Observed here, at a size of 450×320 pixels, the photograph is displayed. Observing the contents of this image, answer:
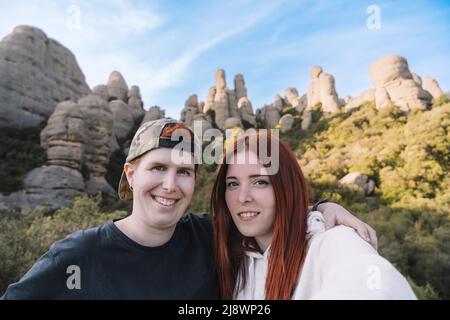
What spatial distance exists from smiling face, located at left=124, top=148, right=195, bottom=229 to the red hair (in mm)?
318

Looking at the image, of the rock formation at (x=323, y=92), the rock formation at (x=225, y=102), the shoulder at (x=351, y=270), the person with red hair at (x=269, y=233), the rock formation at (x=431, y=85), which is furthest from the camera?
the rock formation at (x=431, y=85)

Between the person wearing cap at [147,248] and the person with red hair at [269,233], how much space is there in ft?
0.45

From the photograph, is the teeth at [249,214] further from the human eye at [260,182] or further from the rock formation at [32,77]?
the rock formation at [32,77]

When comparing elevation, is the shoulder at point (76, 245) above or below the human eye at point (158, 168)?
below

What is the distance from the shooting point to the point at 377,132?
2264 cm

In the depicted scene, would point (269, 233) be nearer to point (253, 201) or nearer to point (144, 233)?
point (253, 201)

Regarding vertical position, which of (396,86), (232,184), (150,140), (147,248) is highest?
(396,86)

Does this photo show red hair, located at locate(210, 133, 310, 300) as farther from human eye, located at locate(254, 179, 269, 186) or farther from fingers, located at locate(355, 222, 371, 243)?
fingers, located at locate(355, 222, 371, 243)

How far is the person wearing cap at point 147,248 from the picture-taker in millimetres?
1639

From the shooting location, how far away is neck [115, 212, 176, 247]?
1.87 m

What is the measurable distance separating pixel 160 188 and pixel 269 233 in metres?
0.73

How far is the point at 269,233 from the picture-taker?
1948 millimetres

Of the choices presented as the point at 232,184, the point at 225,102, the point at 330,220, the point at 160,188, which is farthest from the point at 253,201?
the point at 225,102

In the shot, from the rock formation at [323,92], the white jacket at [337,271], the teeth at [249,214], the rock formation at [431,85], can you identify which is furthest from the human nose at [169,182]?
the rock formation at [431,85]
